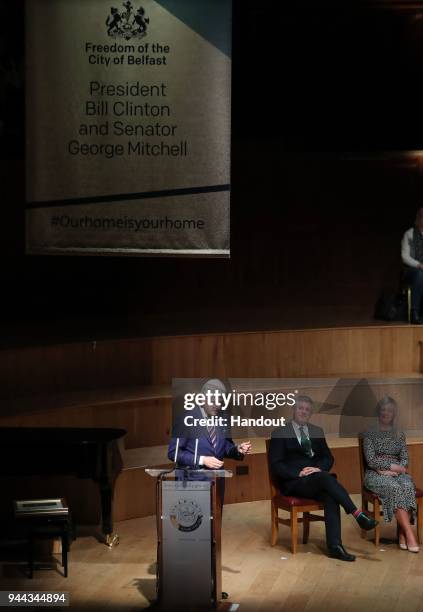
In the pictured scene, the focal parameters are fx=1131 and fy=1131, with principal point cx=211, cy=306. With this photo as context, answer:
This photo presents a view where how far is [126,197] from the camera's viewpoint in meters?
5.85

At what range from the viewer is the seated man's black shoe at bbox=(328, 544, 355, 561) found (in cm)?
698

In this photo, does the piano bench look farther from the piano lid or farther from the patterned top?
the patterned top

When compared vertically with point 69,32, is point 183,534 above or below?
below

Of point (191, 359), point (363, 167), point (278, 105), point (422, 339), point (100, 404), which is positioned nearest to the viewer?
point (100, 404)

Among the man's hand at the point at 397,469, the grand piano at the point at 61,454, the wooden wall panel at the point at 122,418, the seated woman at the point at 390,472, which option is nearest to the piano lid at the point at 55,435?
the grand piano at the point at 61,454

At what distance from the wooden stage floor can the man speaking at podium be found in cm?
76

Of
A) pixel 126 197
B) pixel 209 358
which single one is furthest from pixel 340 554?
pixel 126 197

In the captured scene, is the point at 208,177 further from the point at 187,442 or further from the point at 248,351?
the point at 248,351

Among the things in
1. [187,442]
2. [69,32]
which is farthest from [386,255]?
[69,32]

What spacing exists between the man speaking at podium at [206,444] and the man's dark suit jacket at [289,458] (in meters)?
0.79

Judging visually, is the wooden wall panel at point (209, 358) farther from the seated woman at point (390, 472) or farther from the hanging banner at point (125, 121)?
the hanging banner at point (125, 121)

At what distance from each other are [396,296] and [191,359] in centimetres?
200

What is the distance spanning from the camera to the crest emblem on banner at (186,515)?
5.96 metres

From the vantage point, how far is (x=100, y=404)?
7.81 metres
